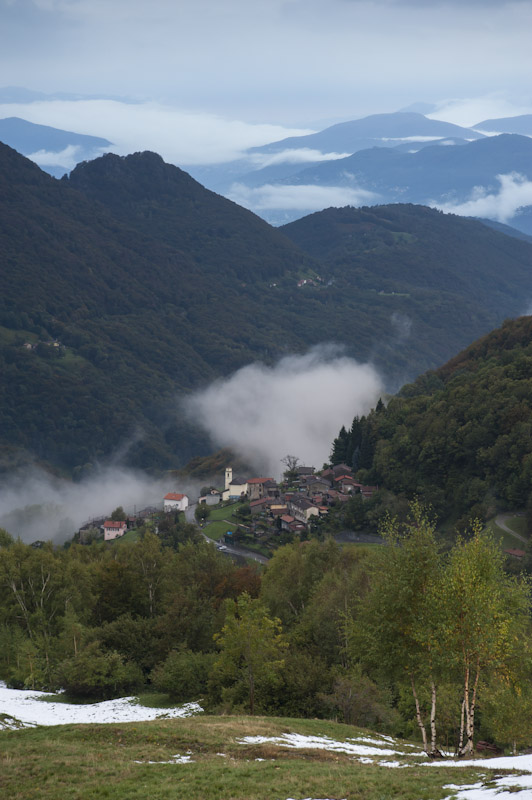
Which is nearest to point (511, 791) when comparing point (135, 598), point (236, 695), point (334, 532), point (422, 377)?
point (236, 695)

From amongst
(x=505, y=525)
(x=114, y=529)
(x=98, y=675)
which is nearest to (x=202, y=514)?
(x=114, y=529)

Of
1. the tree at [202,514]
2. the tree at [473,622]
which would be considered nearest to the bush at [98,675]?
the tree at [473,622]

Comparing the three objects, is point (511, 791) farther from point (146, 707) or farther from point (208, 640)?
point (208, 640)

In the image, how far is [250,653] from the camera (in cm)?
3170

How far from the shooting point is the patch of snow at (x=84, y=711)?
105 feet

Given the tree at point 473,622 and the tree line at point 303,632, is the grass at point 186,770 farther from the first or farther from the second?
the tree line at point 303,632

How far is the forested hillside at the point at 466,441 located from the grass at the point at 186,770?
59854mm

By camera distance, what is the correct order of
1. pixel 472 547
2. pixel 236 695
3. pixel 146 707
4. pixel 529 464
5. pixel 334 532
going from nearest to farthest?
pixel 472 547
pixel 236 695
pixel 146 707
pixel 529 464
pixel 334 532

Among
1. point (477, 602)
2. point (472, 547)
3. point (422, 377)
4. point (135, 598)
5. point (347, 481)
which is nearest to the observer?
point (477, 602)

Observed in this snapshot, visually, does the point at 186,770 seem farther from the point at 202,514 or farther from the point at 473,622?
the point at 202,514

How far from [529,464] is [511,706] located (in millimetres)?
52312

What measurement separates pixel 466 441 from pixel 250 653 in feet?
200

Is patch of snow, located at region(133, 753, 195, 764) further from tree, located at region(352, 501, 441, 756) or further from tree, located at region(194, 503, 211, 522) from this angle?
tree, located at region(194, 503, 211, 522)

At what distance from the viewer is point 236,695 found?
1293 inches
